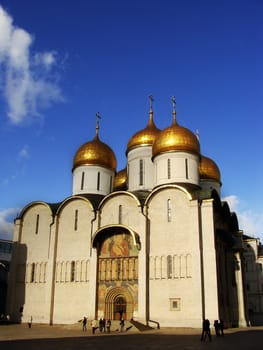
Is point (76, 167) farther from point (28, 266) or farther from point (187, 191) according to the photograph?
point (187, 191)

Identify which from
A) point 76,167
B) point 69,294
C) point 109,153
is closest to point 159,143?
point 109,153

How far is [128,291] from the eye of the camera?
20.7 m

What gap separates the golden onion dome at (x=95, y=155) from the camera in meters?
26.3

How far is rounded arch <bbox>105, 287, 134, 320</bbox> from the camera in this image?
2047 cm

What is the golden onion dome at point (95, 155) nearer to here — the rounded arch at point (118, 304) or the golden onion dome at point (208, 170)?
the golden onion dome at point (208, 170)

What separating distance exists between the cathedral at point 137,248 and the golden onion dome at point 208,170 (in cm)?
418

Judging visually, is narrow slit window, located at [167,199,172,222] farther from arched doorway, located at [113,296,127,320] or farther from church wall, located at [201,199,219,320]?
arched doorway, located at [113,296,127,320]

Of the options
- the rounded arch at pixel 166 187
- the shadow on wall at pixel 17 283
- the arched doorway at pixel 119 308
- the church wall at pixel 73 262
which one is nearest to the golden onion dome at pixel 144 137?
the rounded arch at pixel 166 187

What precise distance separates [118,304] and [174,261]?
3906mm

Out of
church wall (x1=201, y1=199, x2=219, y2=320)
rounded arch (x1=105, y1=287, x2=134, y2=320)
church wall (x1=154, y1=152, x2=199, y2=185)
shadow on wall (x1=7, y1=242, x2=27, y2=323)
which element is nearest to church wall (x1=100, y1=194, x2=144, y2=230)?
church wall (x1=154, y1=152, x2=199, y2=185)

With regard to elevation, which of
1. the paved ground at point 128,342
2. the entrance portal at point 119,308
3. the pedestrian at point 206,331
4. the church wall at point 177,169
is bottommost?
the paved ground at point 128,342

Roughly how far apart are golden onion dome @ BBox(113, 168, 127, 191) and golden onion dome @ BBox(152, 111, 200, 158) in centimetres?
502

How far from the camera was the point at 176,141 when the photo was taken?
77.3 ft

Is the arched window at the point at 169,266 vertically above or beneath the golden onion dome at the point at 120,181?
beneath
